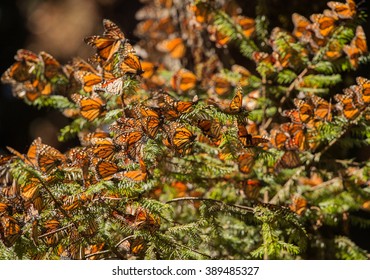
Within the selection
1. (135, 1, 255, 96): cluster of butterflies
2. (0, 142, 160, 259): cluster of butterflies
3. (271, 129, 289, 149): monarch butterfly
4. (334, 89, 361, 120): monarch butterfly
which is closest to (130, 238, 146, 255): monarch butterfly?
(0, 142, 160, 259): cluster of butterflies

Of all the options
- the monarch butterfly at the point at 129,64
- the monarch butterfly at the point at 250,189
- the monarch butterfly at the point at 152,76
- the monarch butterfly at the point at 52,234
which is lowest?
the monarch butterfly at the point at 52,234

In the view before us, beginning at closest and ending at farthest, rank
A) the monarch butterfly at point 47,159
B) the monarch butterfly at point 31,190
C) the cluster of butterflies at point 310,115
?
the monarch butterfly at point 31,190 → the monarch butterfly at point 47,159 → the cluster of butterflies at point 310,115

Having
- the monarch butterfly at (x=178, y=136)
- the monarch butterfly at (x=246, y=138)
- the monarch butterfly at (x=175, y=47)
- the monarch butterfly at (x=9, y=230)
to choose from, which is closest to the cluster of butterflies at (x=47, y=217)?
the monarch butterfly at (x=9, y=230)

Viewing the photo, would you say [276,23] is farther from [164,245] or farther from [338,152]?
[164,245]

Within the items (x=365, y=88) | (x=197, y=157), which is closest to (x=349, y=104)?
(x=365, y=88)

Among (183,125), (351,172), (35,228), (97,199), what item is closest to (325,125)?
(351,172)

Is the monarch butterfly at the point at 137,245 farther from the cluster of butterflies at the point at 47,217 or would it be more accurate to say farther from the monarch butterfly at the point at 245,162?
the monarch butterfly at the point at 245,162

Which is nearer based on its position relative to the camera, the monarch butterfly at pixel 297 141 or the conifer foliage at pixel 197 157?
the conifer foliage at pixel 197 157
